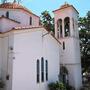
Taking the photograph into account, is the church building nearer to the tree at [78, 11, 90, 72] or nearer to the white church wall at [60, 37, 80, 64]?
the white church wall at [60, 37, 80, 64]

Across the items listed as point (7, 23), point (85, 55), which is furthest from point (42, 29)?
point (85, 55)

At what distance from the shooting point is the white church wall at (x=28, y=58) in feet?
56.3

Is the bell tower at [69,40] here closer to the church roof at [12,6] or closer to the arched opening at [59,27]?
the arched opening at [59,27]

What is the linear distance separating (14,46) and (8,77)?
2581 mm

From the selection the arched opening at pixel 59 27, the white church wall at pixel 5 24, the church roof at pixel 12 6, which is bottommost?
the white church wall at pixel 5 24

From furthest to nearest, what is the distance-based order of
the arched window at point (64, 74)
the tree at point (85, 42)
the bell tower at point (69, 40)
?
the tree at point (85, 42) < the bell tower at point (69, 40) < the arched window at point (64, 74)

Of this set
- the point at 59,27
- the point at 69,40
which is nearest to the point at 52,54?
the point at 69,40

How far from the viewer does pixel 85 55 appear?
35250 millimetres

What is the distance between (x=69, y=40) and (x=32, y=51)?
9.25m

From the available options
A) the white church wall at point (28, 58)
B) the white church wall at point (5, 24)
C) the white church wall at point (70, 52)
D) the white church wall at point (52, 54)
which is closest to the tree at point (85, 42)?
the white church wall at point (70, 52)

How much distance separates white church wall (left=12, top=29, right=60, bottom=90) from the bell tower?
18.1ft

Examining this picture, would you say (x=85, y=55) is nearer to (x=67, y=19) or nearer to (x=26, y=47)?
(x=67, y=19)

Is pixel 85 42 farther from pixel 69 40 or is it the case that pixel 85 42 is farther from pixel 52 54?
pixel 52 54

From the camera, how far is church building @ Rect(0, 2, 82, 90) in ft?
56.8
